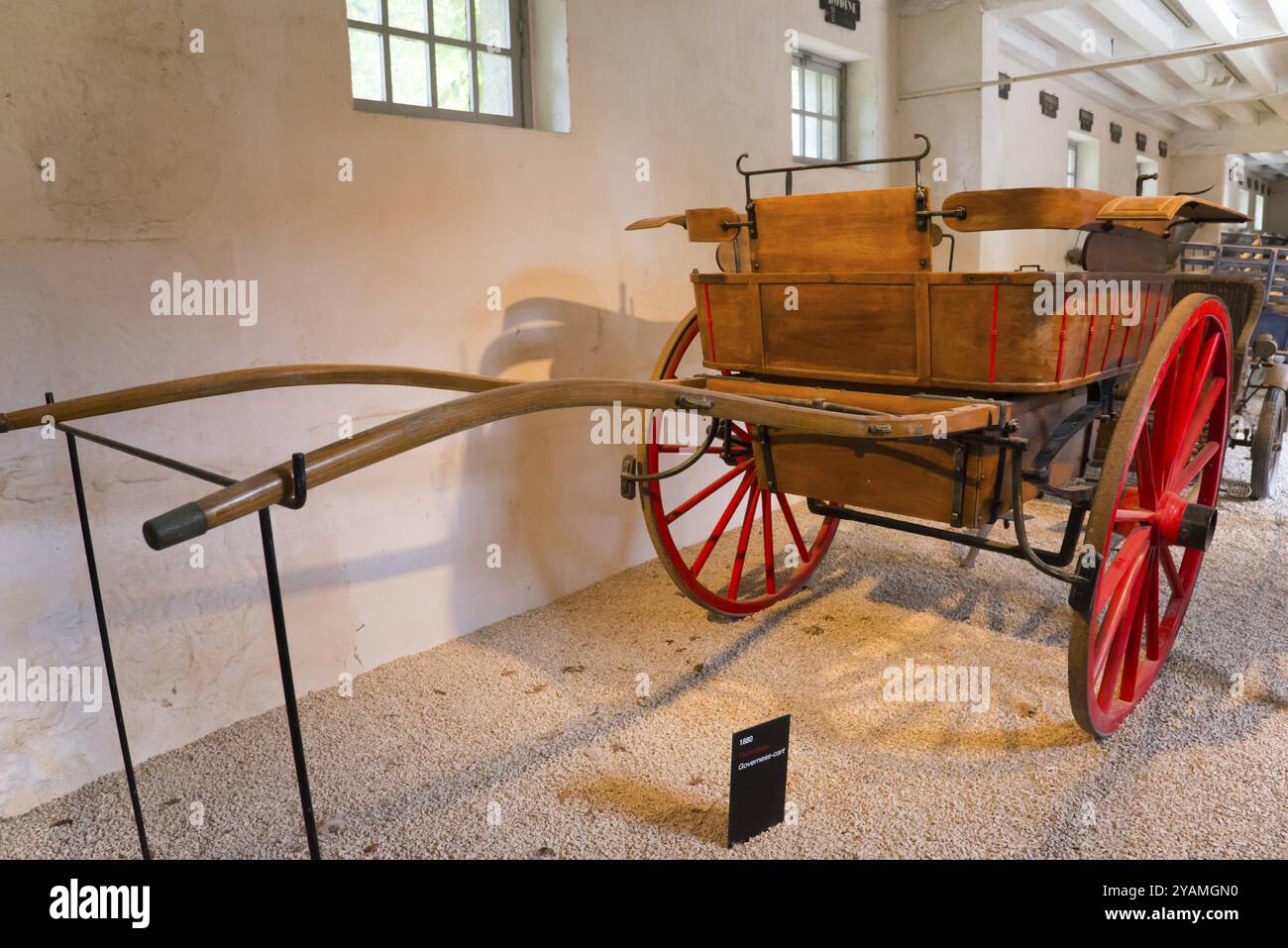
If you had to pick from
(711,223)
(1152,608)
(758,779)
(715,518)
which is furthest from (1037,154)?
(758,779)

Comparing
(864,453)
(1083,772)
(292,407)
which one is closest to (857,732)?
(1083,772)

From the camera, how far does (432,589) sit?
287 cm

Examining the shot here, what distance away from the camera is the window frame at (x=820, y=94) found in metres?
4.45

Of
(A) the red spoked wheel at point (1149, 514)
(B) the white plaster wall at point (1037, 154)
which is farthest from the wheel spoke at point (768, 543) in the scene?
(B) the white plaster wall at point (1037, 154)

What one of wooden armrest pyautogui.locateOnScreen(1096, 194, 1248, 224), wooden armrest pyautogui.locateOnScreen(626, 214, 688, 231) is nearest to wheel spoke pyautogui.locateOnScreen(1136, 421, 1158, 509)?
wooden armrest pyautogui.locateOnScreen(1096, 194, 1248, 224)

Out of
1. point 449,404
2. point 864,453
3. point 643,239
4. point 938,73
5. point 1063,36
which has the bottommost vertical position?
point 864,453

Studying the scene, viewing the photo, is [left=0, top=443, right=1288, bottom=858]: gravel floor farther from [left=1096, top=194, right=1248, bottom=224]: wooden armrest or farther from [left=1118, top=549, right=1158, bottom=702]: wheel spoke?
[left=1096, top=194, right=1248, bottom=224]: wooden armrest

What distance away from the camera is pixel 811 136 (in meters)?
4.60

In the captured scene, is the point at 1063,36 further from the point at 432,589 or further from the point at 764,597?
the point at 432,589

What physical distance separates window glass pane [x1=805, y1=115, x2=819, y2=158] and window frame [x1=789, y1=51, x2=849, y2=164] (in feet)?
0.06

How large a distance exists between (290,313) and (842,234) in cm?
141

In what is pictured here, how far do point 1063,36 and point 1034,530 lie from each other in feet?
13.5

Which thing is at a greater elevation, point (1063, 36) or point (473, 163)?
point (1063, 36)

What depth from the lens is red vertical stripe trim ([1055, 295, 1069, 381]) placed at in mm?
1865
